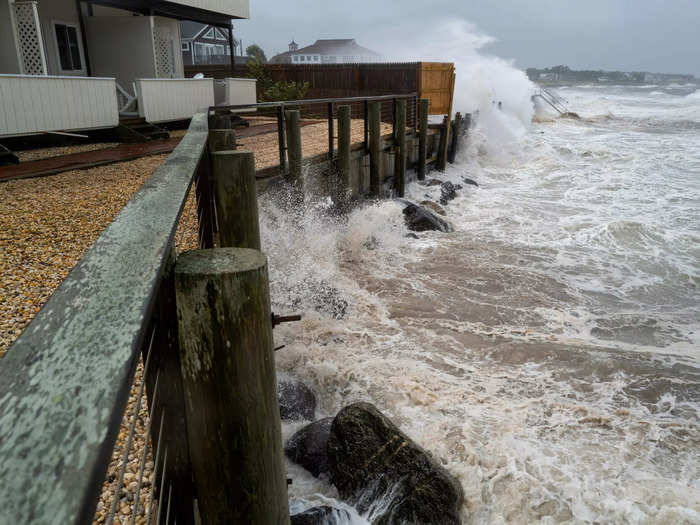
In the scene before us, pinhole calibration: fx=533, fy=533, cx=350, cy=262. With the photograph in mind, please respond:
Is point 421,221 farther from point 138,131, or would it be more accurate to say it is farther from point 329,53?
point 329,53

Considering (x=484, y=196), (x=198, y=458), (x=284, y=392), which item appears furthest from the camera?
(x=484, y=196)

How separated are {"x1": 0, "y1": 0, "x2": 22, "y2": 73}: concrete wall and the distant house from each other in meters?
33.7

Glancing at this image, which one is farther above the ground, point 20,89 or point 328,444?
point 20,89

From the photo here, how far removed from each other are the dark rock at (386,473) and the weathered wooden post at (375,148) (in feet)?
25.3

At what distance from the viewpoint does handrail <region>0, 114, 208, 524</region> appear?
551 millimetres

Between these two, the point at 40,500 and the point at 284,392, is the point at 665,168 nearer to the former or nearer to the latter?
the point at 284,392

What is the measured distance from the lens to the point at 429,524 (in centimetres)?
340

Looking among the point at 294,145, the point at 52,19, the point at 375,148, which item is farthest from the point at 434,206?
the point at 52,19

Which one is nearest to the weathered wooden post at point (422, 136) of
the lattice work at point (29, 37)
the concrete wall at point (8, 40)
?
the lattice work at point (29, 37)

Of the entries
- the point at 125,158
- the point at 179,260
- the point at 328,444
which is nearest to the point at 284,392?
the point at 328,444

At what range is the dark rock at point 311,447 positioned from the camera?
3.89 m

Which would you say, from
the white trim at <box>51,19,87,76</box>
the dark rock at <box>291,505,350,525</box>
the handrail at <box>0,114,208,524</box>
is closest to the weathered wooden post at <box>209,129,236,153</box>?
the dark rock at <box>291,505,350,525</box>

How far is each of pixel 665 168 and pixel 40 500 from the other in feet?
73.7

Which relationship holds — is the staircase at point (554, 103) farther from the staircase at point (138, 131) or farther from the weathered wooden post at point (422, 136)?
the staircase at point (138, 131)
